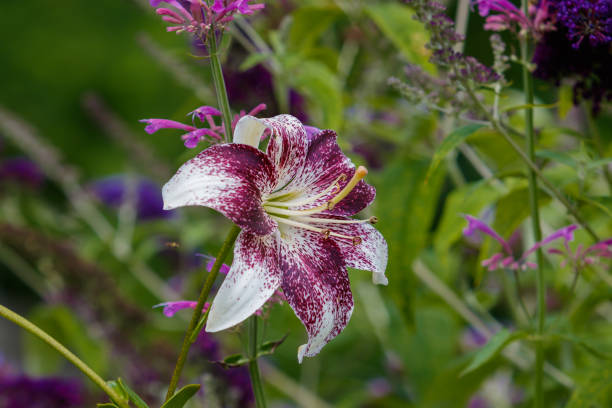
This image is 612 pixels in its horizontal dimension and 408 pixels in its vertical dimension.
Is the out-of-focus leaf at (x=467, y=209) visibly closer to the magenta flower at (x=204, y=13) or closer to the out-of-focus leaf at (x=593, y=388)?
the out-of-focus leaf at (x=593, y=388)

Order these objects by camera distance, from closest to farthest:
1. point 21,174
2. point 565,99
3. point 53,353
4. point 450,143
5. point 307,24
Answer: point 450,143 → point 565,99 → point 307,24 → point 53,353 → point 21,174

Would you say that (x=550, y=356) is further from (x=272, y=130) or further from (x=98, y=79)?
(x=98, y=79)

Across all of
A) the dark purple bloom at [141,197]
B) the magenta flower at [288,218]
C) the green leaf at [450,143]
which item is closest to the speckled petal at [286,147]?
the magenta flower at [288,218]

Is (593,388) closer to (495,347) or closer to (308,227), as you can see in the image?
(495,347)

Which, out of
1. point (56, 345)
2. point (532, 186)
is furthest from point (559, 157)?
point (56, 345)

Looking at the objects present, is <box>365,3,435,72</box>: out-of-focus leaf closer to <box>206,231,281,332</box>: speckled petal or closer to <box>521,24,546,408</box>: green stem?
<box>521,24,546,408</box>: green stem

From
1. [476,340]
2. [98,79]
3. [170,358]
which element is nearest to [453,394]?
[170,358]
